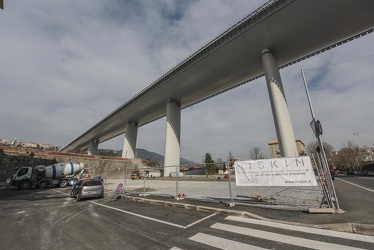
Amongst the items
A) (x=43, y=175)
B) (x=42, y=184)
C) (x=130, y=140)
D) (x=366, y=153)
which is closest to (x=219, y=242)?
(x=42, y=184)

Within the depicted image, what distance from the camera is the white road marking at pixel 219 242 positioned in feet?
14.3

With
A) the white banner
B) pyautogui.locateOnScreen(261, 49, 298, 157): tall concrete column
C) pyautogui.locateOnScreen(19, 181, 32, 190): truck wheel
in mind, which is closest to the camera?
the white banner

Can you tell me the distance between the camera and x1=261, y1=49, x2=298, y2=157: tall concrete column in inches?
942

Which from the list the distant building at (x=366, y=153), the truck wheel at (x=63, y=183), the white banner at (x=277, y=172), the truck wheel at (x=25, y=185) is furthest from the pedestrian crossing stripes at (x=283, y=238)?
the distant building at (x=366, y=153)

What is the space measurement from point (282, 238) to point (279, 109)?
76.8 ft

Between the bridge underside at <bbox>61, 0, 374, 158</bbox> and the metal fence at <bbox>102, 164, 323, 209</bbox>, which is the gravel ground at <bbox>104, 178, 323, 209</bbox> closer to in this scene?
the metal fence at <bbox>102, 164, 323, 209</bbox>

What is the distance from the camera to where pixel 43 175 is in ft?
86.1

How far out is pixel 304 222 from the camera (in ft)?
19.2

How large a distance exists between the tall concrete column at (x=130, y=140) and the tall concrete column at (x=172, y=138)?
23.5 m

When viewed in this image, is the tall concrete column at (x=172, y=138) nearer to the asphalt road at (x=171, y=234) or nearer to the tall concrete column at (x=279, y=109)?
the tall concrete column at (x=279, y=109)

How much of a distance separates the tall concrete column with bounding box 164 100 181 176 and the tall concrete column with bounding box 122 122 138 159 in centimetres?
2352

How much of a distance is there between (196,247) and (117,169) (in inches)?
2032

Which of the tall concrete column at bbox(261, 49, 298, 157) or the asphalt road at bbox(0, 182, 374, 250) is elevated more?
the tall concrete column at bbox(261, 49, 298, 157)

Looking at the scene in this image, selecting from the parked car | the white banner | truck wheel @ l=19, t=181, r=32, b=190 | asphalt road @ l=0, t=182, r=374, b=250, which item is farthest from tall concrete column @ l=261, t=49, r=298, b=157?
truck wheel @ l=19, t=181, r=32, b=190
